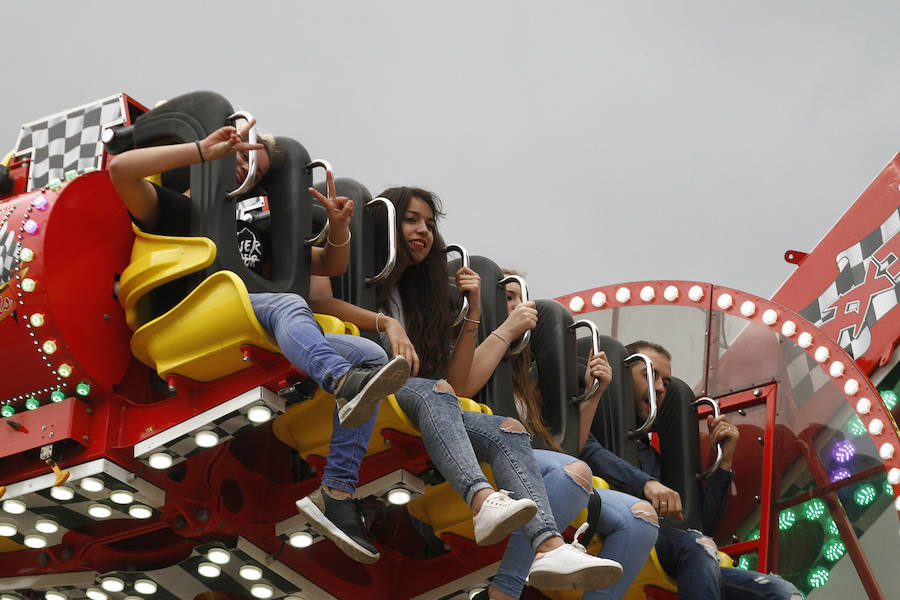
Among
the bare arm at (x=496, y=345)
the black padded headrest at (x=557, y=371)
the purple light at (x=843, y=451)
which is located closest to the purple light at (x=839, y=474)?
the purple light at (x=843, y=451)

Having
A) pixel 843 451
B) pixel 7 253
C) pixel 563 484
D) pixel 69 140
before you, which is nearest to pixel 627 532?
pixel 563 484

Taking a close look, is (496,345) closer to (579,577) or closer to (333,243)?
(333,243)

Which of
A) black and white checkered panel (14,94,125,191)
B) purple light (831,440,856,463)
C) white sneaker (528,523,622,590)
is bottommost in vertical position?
purple light (831,440,856,463)

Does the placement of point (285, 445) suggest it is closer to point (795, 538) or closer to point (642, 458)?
point (642, 458)

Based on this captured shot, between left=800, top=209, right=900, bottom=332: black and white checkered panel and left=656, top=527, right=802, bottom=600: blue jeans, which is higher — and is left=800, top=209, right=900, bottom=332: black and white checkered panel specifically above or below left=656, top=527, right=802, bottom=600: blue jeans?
above

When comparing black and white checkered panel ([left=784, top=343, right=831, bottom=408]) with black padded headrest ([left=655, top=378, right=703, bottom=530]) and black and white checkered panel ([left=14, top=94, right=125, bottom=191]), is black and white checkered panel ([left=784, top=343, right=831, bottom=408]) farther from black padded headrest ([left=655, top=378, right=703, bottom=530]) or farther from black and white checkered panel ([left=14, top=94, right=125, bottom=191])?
black and white checkered panel ([left=14, top=94, right=125, bottom=191])

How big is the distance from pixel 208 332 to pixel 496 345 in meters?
1.84

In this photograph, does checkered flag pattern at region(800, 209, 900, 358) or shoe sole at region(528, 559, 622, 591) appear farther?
checkered flag pattern at region(800, 209, 900, 358)

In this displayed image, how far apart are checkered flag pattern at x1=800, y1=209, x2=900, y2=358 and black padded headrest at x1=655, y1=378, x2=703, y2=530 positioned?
1910 mm

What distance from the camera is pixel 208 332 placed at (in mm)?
6105

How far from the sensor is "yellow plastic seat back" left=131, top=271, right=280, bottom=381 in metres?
6.04

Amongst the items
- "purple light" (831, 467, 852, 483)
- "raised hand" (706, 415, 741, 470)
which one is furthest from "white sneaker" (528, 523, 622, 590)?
"purple light" (831, 467, 852, 483)

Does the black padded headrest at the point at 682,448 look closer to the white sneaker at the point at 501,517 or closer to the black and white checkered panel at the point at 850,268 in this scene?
the black and white checkered panel at the point at 850,268

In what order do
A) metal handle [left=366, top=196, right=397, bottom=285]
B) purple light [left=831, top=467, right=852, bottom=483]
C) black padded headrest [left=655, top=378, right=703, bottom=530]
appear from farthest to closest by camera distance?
purple light [left=831, top=467, right=852, bottom=483], black padded headrest [left=655, top=378, right=703, bottom=530], metal handle [left=366, top=196, right=397, bottom=285]
